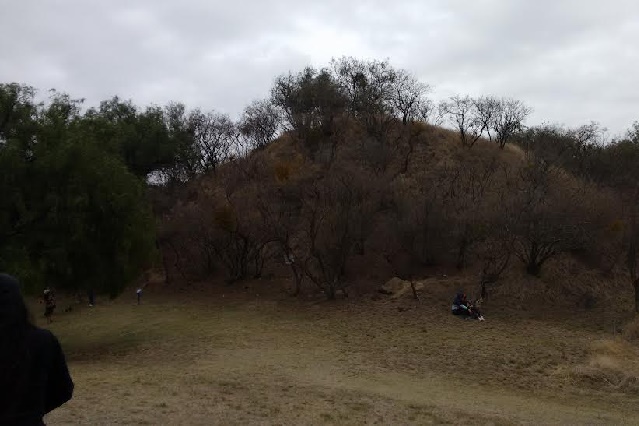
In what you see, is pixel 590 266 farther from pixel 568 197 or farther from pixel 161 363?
pixel 161 363

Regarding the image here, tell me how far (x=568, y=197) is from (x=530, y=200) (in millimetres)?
2357

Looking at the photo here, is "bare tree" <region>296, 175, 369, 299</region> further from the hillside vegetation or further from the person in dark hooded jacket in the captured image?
the person in dark hooded jacket

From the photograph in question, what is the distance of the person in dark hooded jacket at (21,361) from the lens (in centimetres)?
263

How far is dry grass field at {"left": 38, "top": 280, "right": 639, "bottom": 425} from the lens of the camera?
31.9ft

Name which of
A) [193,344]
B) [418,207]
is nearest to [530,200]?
[418,207]

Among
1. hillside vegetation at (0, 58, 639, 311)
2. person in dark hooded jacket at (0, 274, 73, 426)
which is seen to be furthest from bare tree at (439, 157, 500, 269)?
person in dark hooded jacket at (0, 274, 73, 426)

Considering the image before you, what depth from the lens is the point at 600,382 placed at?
43.3ft

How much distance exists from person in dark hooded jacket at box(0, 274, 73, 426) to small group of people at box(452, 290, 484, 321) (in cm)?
1888

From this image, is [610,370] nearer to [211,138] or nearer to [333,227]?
[333,227]

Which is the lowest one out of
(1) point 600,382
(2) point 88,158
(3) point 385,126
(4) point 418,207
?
(1) point 600,382

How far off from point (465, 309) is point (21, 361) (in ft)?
62.9

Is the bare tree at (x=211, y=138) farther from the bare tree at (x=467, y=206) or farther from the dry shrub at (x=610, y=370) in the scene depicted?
the dry shrub at (x=610, y=370)

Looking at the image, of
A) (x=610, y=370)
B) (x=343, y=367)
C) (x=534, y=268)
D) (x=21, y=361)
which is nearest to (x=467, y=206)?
(x=534, y=268)

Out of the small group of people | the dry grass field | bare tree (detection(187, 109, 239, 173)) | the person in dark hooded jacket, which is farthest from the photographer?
bare tree (detection(187, 109, 239, 173))
